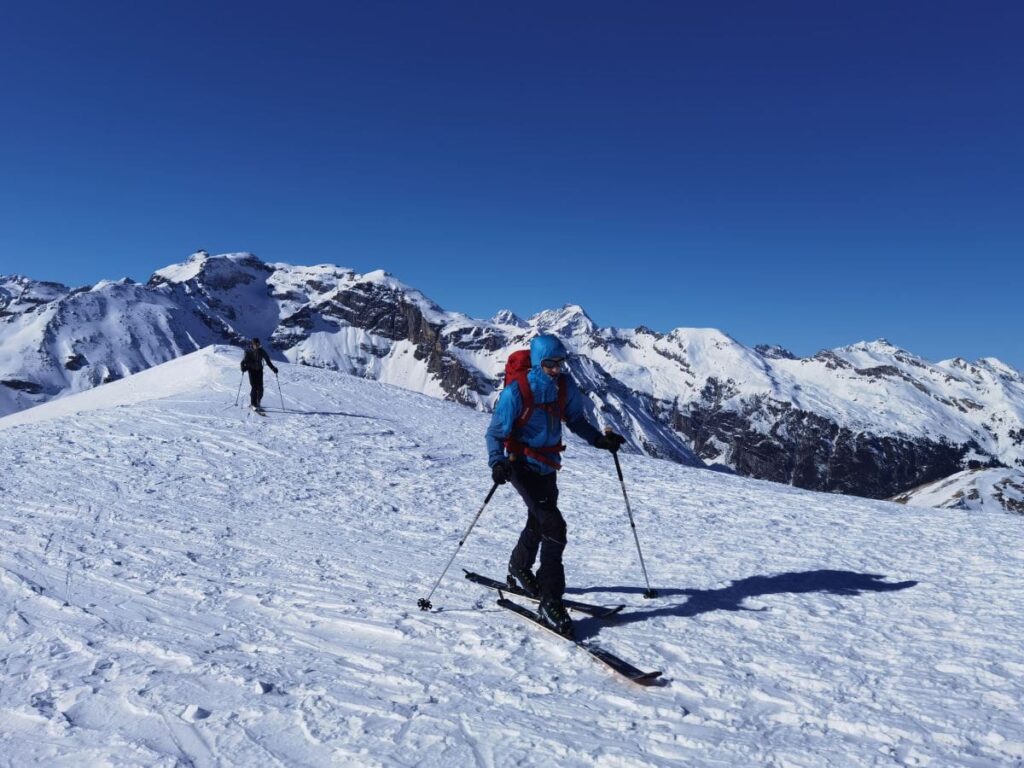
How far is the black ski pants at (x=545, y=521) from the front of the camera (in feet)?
22.6

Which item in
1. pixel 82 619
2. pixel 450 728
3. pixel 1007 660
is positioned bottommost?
pixel 82 619

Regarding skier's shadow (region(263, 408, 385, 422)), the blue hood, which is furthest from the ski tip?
skier's shadow (region(263, 408, 385, 422))

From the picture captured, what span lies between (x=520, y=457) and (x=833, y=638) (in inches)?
151

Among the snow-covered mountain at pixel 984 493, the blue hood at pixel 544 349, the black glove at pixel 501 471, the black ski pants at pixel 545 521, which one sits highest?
the snow-covered mountain at pixel 984 493

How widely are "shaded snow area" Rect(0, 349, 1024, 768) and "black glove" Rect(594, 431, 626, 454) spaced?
6.40 ft

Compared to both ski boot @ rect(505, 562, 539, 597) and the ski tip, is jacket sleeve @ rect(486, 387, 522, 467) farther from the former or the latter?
the ski tip

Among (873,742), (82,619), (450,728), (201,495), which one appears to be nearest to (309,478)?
(201,495)

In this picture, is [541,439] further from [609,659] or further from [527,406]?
[609,659]

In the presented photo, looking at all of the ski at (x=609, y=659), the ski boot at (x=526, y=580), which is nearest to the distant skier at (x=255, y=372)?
the ski boot at (x=526, y=580)

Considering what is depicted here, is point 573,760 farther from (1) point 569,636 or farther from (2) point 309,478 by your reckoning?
(2) point 309,478

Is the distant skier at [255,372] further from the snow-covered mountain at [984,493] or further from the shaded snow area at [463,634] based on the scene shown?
the snow-covered mountain at [984,493]

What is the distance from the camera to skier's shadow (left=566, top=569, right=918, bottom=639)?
750 centimetres

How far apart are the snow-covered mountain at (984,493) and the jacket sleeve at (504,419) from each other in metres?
192

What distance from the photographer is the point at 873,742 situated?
4840mm
